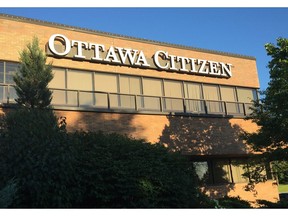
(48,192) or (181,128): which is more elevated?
(181,128)

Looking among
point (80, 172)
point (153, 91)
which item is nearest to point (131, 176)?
point (80, 172)

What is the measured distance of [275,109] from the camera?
16.4m

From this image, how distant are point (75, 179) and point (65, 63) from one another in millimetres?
8766

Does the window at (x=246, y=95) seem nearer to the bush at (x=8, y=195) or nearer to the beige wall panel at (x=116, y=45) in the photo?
the beige wall panel at (x=116, y=45)

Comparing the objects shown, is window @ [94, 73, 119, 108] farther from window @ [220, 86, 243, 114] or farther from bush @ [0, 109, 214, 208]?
window @ [220, 86, 243, 114]

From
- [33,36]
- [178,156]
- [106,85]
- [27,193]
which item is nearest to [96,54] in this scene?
[106,85]

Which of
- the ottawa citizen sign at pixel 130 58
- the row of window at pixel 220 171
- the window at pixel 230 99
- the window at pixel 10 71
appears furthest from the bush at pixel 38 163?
the window at pixel 230 99

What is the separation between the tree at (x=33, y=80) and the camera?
49.7 ft

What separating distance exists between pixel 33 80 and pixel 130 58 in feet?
21.1

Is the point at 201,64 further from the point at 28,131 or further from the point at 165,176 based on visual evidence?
the point at 28,131

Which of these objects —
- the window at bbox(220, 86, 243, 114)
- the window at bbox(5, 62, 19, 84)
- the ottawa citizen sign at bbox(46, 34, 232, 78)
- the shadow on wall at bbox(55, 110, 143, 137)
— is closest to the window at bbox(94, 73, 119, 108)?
the ottawa citizen sign at bbox(46, 34, 232, 78)

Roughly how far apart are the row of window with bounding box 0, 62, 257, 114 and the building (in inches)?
1.9

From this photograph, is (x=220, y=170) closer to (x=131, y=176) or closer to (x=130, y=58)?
(x=130, y=58)

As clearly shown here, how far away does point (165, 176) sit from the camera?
11781 mm
